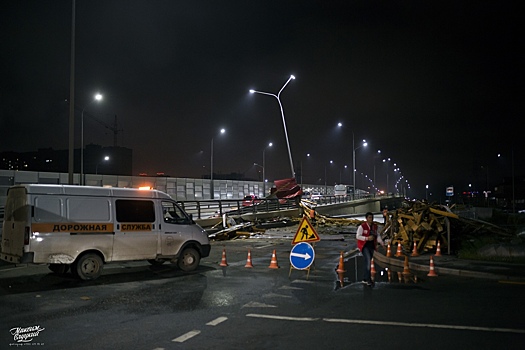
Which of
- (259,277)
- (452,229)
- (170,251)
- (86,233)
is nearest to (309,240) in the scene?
(259,277)

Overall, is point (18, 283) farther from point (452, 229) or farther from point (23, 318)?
point (452, 229)

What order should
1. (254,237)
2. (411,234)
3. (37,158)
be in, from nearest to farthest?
(411,234) < (254,237) < (37,158)

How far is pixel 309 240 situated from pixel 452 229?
8301 mm

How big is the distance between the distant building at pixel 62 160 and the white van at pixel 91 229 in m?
109

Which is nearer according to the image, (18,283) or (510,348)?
(510,348)

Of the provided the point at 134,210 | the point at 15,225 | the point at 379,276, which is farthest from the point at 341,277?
the point at 15,225

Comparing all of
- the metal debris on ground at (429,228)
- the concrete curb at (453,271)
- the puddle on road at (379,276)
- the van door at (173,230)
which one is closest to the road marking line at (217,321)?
the puddle on road at (379,276)

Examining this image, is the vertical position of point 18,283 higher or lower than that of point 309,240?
lower

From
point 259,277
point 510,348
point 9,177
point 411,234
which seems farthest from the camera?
point 9,177

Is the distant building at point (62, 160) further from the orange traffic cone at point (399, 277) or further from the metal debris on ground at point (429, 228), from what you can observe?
the orange traffic cone at point (399, 277)

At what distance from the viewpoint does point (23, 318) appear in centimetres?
880

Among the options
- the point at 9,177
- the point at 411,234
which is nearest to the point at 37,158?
the point at 9,177

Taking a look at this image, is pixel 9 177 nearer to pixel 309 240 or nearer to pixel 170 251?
pixel 170 251

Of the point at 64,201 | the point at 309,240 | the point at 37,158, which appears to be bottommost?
the point at 309,240
